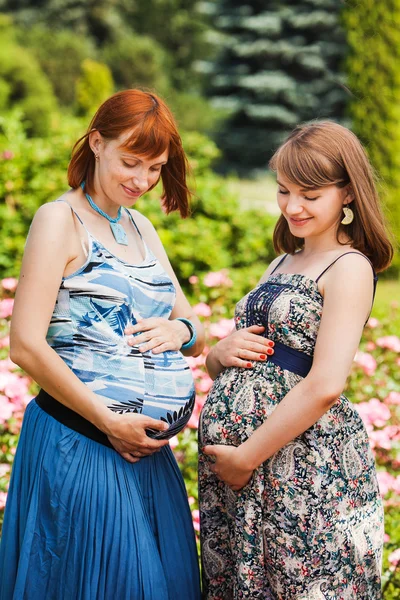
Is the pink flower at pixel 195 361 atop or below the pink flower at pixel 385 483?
atop

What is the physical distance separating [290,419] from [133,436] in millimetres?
429

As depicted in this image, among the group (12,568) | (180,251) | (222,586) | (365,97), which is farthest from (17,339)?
(365,97)

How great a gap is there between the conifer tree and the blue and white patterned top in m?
15.2

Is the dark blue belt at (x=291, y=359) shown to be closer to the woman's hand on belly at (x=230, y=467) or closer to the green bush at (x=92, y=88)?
the woman's hand on belly at (x=230, y=467)

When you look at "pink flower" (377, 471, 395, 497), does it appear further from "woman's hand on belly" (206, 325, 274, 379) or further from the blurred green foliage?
Result: the blurred green foliage

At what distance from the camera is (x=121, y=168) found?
2.08 m

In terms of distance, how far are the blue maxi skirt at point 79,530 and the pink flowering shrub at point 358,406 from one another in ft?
2.47

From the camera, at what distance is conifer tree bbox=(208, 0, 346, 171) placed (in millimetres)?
16406

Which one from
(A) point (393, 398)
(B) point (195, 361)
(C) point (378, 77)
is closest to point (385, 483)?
(A) point (393, 398)

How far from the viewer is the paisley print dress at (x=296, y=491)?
199 cm

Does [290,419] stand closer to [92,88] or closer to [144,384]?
[144,384]

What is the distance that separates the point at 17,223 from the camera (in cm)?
594

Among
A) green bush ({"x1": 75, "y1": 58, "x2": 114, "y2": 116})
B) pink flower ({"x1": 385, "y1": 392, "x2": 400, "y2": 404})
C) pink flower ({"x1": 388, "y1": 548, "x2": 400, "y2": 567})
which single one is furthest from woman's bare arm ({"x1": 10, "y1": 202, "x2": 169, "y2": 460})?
green bush ({"x1": 75, "y1": 58, "x2": 114, "y2": 116})

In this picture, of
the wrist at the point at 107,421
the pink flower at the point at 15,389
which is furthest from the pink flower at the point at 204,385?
the wrist at the point at 107,421
